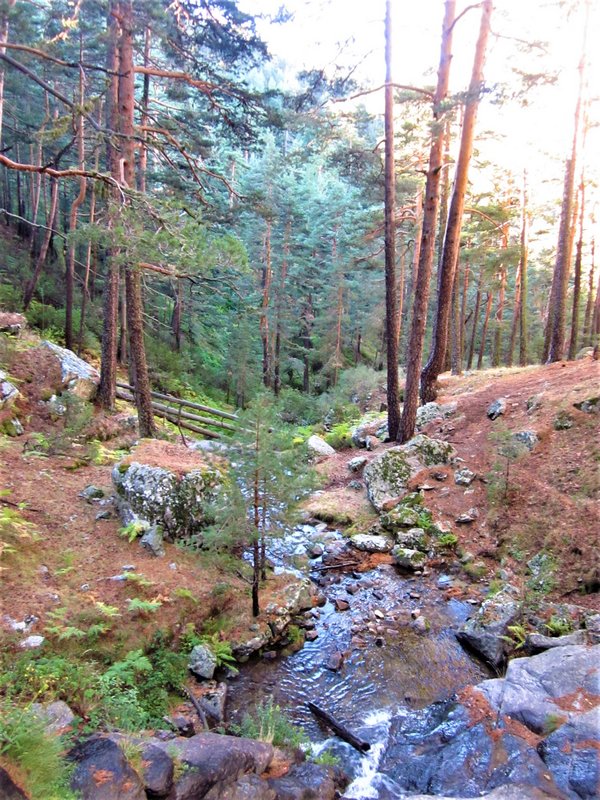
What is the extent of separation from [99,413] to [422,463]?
8.04 m

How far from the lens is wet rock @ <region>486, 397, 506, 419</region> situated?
36.0ft

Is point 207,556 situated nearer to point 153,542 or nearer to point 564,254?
point 153,542

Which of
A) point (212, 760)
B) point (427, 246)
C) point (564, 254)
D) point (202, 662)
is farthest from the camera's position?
point (564, 254)

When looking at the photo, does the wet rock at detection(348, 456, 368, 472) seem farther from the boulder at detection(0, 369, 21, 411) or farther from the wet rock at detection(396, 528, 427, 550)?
the boulder at detection(0, 369, 21, 411)

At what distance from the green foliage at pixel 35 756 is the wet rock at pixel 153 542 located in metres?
3.56

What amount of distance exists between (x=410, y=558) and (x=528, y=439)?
11.6ft

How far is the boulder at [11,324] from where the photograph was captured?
39.8 ft

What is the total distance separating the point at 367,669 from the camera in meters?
5.87

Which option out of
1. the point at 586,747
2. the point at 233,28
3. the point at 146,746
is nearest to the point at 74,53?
the point at 233,28

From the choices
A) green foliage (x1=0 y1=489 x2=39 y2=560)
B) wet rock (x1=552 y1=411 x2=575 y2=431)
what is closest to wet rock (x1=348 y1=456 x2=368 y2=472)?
wet rock (x1=552 y1=411 x2=575 y2=431)

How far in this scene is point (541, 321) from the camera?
38.3 m

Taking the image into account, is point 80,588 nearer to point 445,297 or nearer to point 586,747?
point 586,747

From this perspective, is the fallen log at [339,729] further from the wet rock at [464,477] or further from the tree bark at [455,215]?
the tree bark at [455,215]

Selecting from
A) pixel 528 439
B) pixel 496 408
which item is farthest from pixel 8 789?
pixel 496 408
